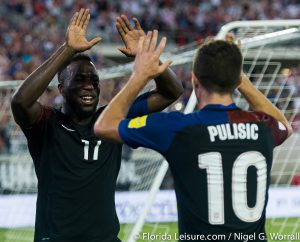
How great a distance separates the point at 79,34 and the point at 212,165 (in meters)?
1.47

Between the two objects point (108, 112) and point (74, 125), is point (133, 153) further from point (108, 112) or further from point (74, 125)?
point (108, 112)

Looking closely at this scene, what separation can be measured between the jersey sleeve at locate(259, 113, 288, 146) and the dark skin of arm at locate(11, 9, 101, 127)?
1299 mm

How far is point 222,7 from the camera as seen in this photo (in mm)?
26625

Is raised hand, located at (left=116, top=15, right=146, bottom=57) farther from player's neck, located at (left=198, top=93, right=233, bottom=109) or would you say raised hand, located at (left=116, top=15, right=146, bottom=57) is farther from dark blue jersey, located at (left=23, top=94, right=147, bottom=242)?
player's neck, located at (left=198, top=93, right=233, bottom=109)

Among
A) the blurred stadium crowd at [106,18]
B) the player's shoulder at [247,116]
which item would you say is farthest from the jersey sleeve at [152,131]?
the blurred stadium crowd at [106,18]

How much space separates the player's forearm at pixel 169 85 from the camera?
4.89 m

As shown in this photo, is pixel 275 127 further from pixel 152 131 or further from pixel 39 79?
pixel 39 79

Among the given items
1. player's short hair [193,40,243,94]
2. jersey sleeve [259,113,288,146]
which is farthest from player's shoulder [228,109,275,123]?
player's short hair [193,40,243,94]

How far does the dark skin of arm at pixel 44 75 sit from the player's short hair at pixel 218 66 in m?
1.20

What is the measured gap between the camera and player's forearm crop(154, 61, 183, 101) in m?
4.89

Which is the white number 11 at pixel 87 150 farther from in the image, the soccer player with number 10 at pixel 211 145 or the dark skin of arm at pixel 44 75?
the soccer player with number 10 at pixel 211 145

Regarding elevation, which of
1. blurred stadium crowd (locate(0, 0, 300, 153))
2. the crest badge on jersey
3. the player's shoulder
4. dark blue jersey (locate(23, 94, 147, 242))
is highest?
the player's shoulder

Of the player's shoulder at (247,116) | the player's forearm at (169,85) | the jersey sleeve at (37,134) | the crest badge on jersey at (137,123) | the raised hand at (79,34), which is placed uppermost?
the raised hand at (79,34)

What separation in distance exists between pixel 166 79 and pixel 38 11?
18003 mm
